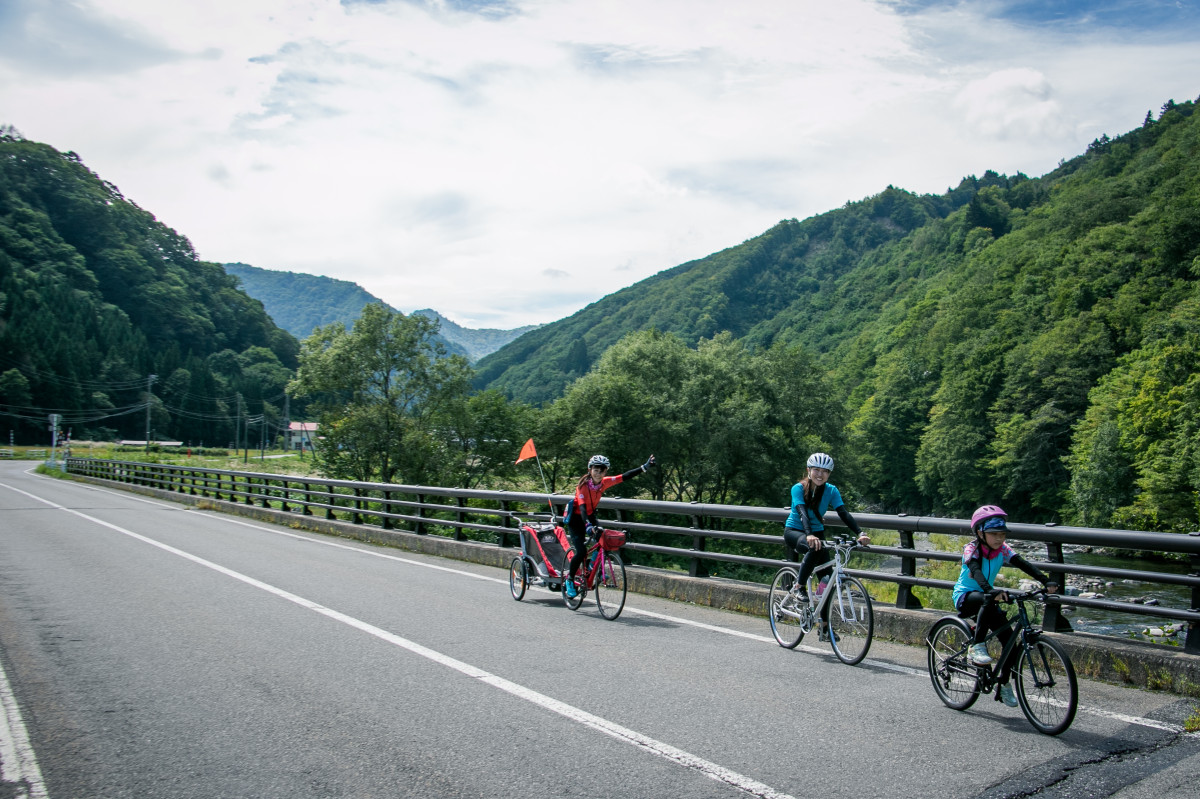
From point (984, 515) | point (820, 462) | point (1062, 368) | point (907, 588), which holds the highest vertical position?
point (1062, 368)

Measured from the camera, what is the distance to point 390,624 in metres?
7.98

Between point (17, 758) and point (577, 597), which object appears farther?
point (577, 597)

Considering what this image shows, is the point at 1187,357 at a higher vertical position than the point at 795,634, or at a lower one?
higher

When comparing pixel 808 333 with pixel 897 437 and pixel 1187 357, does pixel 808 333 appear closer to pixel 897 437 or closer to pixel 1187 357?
pixel 897 437

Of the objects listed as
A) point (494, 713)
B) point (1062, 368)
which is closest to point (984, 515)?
point (494, 713)

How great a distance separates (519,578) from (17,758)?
5981 millimetres

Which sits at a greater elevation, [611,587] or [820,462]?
[820,462]

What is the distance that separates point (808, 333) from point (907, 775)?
167 metres

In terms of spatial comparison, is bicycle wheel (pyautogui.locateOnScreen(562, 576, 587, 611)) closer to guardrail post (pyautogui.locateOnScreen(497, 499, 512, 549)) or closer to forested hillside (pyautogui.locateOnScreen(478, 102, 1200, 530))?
guardrail post (pyautogui.locateOnScreen(497, 499, 512, 549))

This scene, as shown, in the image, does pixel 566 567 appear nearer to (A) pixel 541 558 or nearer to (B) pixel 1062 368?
(A) pixel 541 558

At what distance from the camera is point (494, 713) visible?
5117 millimetres

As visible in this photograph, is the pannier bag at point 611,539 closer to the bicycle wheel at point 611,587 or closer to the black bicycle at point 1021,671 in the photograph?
the bicycle wheel at point 611,587

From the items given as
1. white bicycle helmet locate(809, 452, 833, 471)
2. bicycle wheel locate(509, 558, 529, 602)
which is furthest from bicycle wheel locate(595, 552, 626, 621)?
white bicycle helmet locate(809, 452, 833, 471)

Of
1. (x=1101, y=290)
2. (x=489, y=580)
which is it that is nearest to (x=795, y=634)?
(x=489, y=580)
